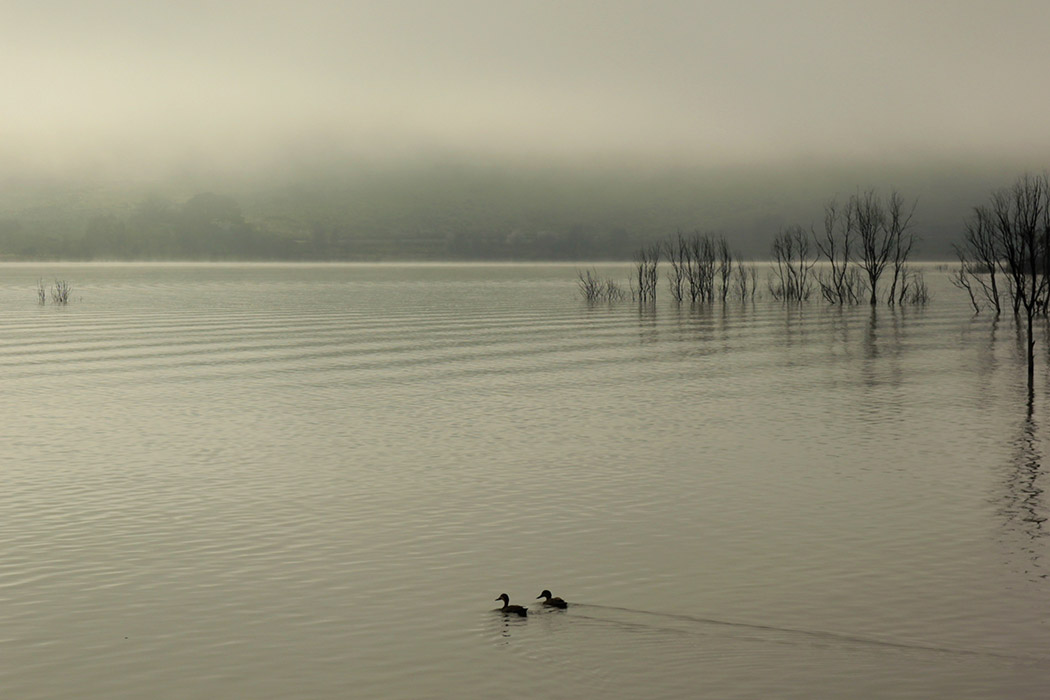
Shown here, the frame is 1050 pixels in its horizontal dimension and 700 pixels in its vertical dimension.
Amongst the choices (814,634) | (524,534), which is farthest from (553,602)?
(524,534)

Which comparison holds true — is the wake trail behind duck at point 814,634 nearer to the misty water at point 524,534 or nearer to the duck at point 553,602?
the misty water at point 524,534

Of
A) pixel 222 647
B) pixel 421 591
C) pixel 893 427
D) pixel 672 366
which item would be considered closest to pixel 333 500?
pixel 421 591

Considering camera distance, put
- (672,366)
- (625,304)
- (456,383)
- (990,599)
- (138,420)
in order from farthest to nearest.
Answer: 1. (625,304)
2. (672,366)
3. (456,383)
4. (138,420)
5. (990,599)

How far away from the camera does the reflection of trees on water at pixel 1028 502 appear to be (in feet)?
51.3

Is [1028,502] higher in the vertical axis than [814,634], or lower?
higher

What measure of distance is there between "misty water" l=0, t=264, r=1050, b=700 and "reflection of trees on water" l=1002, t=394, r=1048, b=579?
4.0 inches

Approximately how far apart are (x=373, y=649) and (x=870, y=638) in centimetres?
524

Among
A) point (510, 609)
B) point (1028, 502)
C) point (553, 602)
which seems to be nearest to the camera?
Answer: point (510, 609)

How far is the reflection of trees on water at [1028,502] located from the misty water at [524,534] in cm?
10

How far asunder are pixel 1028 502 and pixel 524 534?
8486 millimetres

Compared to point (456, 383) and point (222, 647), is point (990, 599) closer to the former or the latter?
point (222, 647)

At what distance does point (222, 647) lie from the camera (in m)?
11.9

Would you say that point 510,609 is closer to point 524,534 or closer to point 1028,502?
point 524,534

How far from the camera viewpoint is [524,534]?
55.4 ft
